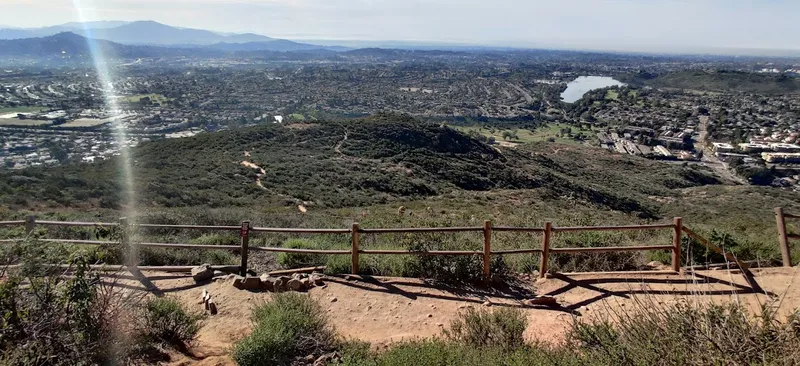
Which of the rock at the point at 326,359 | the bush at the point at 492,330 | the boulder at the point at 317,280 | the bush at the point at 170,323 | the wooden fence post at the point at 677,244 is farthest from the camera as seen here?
the wooden fence post at the point at 677,244

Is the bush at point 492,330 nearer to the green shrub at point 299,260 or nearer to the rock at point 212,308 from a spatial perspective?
the rock at point 212,308

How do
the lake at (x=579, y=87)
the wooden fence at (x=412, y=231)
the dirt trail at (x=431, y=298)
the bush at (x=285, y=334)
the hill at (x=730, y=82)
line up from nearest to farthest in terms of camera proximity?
the bush at (x=285, y=334)
the dirt trail at (x=431, y=298)
the wooden fence at (x=412, y=231)
the hill at (x=730, y=82)
the lake at (x=579, y=87)

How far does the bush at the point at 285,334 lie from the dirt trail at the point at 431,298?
609 millimetres

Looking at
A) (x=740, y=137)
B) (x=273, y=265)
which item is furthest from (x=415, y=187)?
(x=740, y=137)

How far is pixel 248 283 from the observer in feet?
22.6

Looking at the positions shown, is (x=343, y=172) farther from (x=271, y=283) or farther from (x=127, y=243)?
(x=271, y=283)

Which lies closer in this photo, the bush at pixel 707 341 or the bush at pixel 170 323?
the bush at pixel 707 341

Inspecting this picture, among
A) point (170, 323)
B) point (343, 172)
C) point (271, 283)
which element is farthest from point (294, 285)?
point (343, 172)

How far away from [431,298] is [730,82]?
15150cm

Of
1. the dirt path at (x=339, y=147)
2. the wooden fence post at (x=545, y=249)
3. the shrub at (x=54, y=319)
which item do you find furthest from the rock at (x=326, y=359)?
the dirt path at (x=339, y=147)

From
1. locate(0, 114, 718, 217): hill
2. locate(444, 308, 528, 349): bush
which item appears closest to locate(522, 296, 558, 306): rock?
locate(444, 308, 528, 349): bush

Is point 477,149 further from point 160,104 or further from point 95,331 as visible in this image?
point 160,104

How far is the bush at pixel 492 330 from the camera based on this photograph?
4957mm

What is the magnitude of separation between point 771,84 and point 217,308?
15279cm
